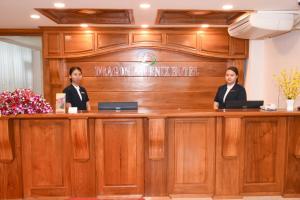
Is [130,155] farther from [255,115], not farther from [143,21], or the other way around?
[143,21]

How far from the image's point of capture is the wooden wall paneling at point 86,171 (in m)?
2.77

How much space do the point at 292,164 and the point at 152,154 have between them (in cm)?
158

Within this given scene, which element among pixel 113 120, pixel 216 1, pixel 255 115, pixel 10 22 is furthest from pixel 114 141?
pixel 10 22

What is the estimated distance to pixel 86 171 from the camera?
110 inches

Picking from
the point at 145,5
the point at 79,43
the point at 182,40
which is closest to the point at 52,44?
the point at 79,43

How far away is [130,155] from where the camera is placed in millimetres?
2807

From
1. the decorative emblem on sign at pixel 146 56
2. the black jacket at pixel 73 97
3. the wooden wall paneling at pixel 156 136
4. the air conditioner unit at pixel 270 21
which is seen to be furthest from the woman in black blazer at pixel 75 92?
the air conditioner unit at pixel 270 21

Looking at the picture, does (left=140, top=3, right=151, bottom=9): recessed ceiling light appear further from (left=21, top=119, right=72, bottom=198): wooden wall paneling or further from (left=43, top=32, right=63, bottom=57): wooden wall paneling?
(left=43, top=32, right=63, bottom=57): wooden wall paneling

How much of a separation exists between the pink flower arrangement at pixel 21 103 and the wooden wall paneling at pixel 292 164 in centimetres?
264

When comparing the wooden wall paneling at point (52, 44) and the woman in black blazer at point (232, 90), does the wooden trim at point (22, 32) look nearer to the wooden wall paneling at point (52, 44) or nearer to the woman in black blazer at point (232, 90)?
the wooden wall paneling at point (52, 44)

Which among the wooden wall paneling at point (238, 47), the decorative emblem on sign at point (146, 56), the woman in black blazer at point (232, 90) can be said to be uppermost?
the wooden wall paneling at point (238, 47)

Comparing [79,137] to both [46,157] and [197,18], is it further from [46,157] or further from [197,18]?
[197,18]

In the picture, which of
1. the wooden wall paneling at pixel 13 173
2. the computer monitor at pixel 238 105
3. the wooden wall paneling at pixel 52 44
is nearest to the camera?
the wooden wall paneling at pixel 13 173

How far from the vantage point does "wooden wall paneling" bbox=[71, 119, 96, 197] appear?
9.09 ft
